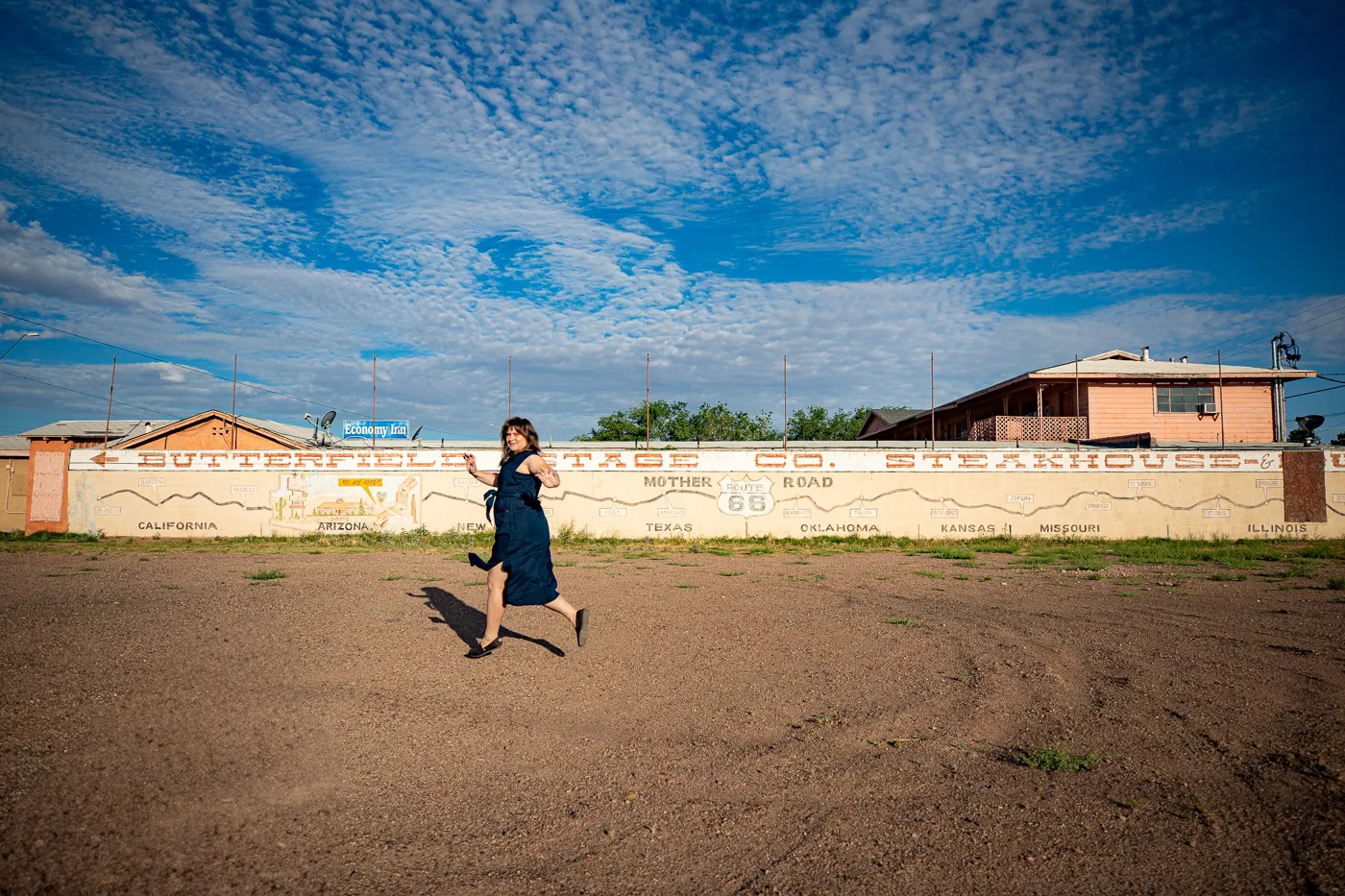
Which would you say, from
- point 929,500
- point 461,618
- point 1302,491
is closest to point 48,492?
point 461,618

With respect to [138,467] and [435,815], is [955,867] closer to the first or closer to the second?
[435,815]

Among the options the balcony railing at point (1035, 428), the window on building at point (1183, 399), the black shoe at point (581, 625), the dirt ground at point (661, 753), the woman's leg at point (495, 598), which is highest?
the window on building at point (1183, 399)

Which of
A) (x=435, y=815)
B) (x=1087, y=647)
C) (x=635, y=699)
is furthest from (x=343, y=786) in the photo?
(x=1087, y=647)

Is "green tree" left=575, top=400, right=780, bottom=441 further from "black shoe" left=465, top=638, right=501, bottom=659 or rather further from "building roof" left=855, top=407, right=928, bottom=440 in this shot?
"black shoe" left=465, top=638, right=501, bottom=659

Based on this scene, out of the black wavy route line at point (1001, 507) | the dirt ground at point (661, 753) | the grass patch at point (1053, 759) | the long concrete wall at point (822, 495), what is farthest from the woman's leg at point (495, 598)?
the black wavy route line at point (1001, 507)

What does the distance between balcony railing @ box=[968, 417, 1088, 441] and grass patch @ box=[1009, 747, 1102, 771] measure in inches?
1052

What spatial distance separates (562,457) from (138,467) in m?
10.7

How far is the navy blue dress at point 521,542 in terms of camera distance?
5.46 metres

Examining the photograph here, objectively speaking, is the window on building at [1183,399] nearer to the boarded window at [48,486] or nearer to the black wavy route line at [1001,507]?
the black wavy route line at [1001,507]

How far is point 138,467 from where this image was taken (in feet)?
61.3

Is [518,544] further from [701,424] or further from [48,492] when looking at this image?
[701,424]

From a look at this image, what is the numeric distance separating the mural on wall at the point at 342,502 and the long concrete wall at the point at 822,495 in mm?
34

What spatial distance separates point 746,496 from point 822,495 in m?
1.88

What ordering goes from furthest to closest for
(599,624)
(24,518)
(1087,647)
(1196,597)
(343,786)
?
(24,518)
(1196,597)
(599,624)
(1087,647)
(343,786)
